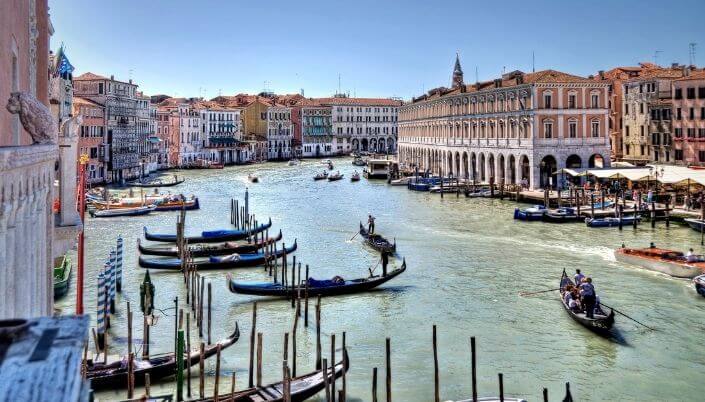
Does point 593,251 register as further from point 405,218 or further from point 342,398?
point 342,398

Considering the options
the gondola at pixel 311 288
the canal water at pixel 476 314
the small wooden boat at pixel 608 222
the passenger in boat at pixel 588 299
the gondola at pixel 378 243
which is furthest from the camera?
the small wooden boat at pixel 608 222

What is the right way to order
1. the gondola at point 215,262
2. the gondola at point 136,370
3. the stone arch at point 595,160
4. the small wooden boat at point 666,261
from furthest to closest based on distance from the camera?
the stone arch at point 595,160 < the gondola at point 215,262 < the small wooden boat at point 666,261 < the gondola at point 136,370

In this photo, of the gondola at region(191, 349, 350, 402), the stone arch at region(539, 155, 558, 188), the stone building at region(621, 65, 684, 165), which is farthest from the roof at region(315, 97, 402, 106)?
the gondola at region(191, 349, 350, 402)

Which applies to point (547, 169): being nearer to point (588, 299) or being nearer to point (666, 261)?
point (666, 261)

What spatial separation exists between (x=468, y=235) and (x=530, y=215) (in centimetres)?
371

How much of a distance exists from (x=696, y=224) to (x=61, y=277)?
640 inches

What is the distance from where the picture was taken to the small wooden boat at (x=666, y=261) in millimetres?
13234

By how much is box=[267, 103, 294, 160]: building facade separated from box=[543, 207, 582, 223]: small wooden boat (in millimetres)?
46386

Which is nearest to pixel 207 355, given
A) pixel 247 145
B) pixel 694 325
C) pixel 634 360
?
pixel 634 360

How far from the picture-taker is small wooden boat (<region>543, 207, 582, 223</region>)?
21953 millimetres

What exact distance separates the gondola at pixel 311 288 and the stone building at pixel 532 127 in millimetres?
18109

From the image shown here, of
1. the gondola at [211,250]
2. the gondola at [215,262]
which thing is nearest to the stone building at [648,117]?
the gondola at [211,250]

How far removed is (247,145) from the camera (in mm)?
62656

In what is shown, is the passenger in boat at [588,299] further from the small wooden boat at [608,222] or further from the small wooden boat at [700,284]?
the small wooden boat at [608,222]
